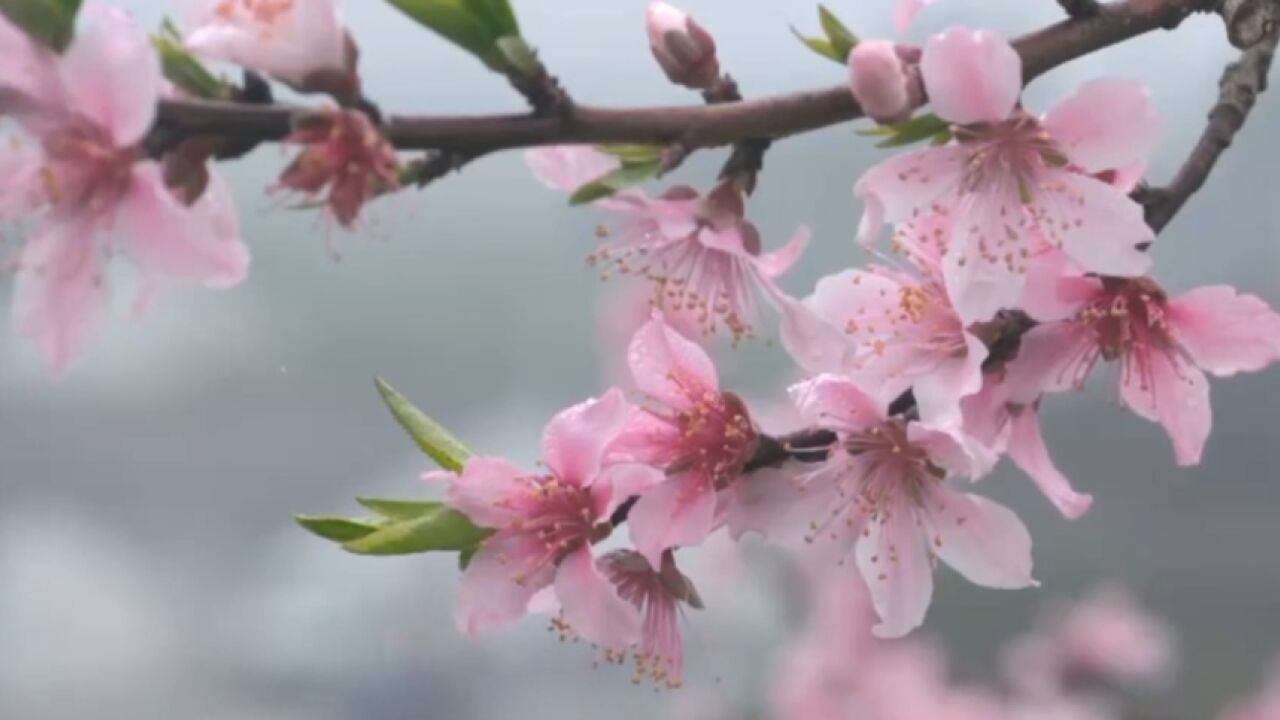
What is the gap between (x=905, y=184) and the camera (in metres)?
0.69

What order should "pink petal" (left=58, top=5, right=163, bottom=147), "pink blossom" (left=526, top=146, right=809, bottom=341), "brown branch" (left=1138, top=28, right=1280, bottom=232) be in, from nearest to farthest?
"pink petal" (left=58, top=5, right=163, bottom=147)
"pink blossom" (left=526, top=146, right=809, bottom=341)
"brown branch" (left=1138, top=28, right=1280, bottom=232)

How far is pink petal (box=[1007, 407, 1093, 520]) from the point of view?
2.51ft

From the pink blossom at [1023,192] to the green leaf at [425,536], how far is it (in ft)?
0.72

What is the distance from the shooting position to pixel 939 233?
77 centimetres

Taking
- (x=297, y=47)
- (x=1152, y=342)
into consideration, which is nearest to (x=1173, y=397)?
(x=1152, y=342)

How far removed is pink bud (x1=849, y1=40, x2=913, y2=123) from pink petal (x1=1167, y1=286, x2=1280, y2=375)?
0.85 feet

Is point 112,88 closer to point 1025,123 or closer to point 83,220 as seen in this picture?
point 83,220

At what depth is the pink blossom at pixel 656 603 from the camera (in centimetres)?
75

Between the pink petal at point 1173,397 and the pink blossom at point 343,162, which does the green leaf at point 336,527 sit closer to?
the pink blossom at point 343,162

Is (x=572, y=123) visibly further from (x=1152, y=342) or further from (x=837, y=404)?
(x=1152, y=342)

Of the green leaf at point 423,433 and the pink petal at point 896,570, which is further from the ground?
the green leaf at point 423,433

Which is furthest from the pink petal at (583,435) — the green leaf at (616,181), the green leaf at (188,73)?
the green leaf at (188,73)

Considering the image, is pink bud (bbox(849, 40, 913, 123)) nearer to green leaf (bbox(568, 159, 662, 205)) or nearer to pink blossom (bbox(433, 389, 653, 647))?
green leaf (bbox(568, 159, 662, 205))

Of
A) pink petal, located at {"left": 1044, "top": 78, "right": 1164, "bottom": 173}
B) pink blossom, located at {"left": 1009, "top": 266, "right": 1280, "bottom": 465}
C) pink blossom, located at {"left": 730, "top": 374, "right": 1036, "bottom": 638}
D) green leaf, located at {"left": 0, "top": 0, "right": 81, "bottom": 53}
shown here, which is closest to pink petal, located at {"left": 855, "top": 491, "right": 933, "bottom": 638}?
pink blossom, located at {"left": 730, "top": 374, "right": 1036, "bottom": 638}
